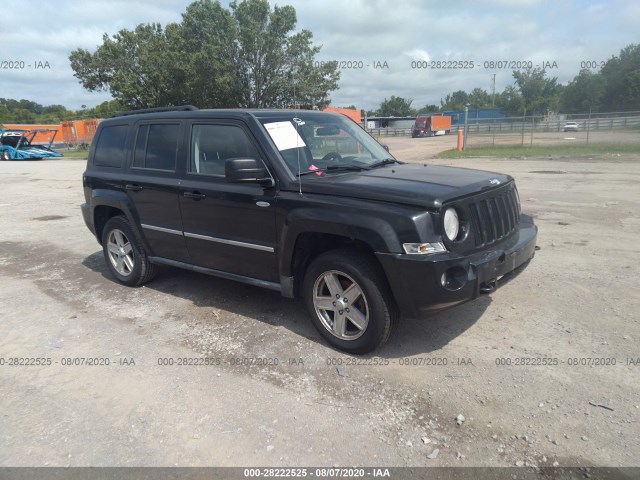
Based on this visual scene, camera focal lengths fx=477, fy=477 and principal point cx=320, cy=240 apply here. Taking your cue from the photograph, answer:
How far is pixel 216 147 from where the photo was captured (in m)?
4.53

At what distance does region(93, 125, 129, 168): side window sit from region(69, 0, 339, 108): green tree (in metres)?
27.1

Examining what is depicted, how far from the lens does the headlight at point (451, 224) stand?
11.2 feet

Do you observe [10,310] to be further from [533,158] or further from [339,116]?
[533,158]

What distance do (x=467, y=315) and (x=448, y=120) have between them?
64.0 metres

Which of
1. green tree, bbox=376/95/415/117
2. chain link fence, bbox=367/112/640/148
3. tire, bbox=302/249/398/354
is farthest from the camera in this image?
green tree, bbox=376/95/415/117

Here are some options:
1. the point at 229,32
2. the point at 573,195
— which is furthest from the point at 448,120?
the point at 573,195

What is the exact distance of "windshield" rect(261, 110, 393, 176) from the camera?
4.19m

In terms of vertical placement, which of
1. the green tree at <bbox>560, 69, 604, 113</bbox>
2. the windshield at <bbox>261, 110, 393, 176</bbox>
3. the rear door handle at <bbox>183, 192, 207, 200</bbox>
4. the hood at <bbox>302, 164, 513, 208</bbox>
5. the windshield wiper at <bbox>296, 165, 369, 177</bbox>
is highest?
the green tree at <bbox>560, 69, 604, 113</bbox>

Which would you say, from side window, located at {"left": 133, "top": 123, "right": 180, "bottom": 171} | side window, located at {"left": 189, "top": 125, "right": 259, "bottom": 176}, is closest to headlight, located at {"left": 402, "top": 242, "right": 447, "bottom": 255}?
side window, located at {"left": 189, "top": 125, "right": 259, "bottom": 176}

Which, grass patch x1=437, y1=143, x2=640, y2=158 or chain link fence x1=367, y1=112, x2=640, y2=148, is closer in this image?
grass patch x1=437, y1=143, x2=640, y2=158

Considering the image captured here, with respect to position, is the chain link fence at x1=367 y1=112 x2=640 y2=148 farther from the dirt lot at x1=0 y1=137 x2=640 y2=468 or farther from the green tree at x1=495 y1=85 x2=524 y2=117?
the green tree at x1=495 y1=85 x2=524 y2=117

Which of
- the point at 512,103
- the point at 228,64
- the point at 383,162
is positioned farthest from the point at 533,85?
the point at 383,162

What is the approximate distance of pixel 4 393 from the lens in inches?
139

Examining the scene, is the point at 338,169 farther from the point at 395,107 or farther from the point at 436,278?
the point at 395,107
